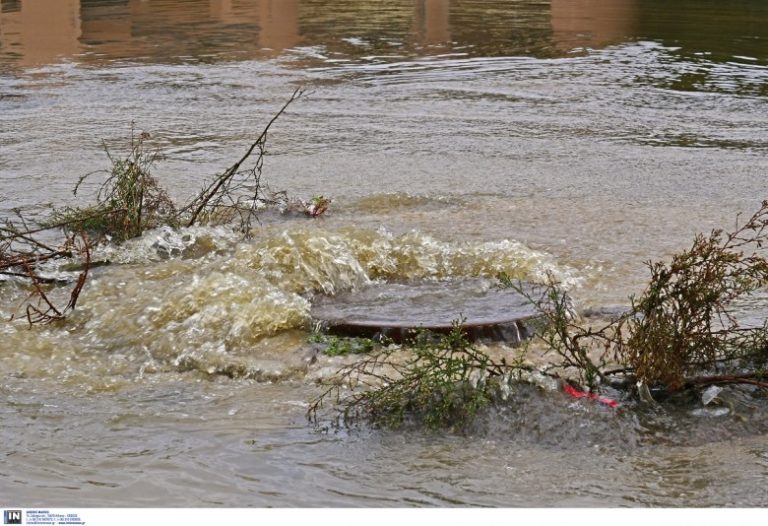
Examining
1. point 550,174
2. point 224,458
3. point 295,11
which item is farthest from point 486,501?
point 295,11

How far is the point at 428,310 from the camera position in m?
5.74

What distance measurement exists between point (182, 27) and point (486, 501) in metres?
16.9

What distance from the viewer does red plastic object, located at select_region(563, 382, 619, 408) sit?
14.8ft

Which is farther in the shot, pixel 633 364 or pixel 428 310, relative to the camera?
pixel 428 310

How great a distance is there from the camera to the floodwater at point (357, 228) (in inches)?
160

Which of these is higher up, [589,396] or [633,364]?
[633,364]

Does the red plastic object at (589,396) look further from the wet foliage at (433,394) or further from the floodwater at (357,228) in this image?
the wet foliage at (433,394)

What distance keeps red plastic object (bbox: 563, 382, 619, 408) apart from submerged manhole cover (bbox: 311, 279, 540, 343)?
768mm

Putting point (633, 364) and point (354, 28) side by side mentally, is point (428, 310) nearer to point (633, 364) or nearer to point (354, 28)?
point (633, 364)
